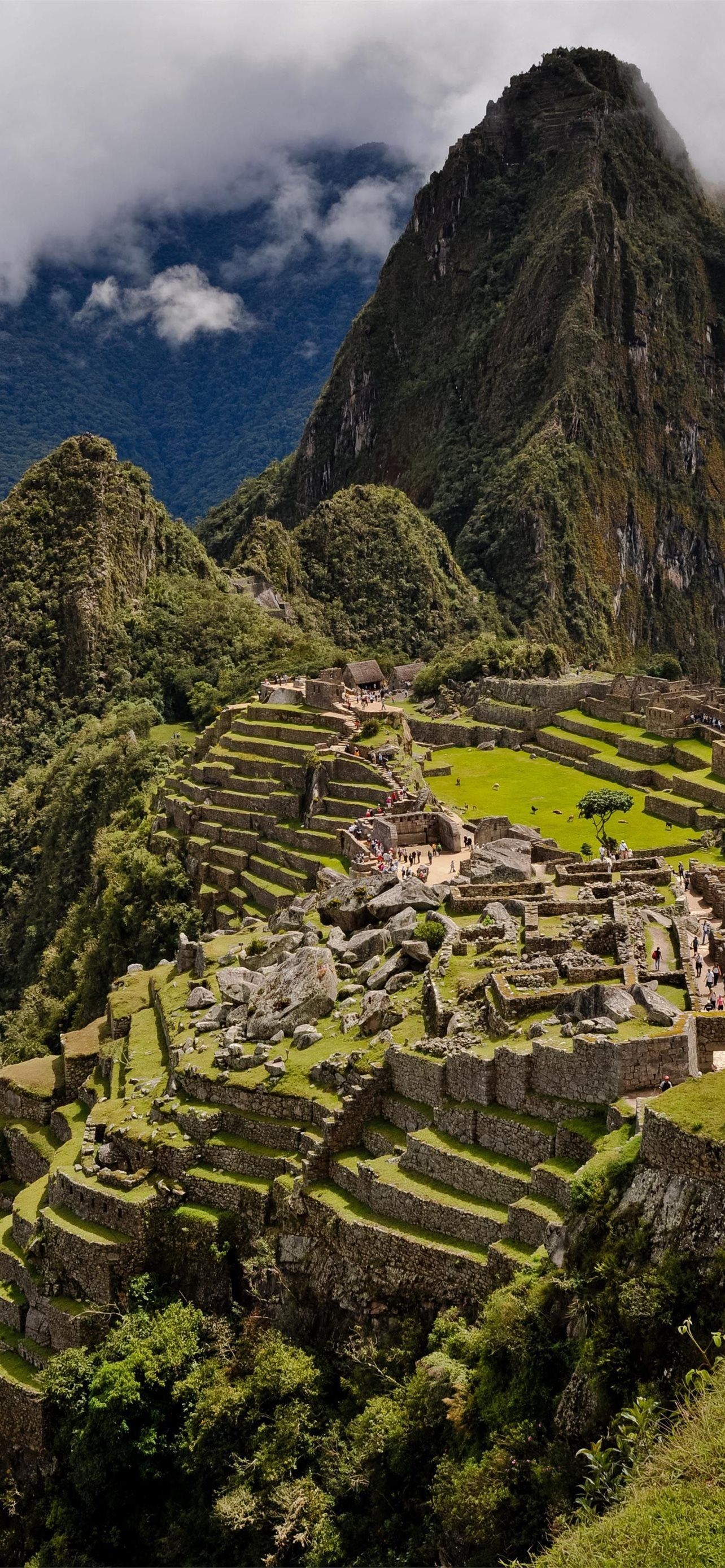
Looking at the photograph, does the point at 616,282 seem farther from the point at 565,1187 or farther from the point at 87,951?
the point at 565,1187

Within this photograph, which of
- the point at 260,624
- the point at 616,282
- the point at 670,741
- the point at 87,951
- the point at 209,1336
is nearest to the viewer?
the point at 209,1336

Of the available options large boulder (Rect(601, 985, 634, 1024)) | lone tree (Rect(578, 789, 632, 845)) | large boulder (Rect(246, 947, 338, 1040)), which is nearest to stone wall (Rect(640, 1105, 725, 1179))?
large boulder (Rect(601, 985, 634, 1024))

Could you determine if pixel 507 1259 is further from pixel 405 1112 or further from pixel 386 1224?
pixel 405 1112

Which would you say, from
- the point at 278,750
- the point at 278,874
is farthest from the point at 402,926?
the point at 278,750

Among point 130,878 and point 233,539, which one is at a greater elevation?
point 233,539

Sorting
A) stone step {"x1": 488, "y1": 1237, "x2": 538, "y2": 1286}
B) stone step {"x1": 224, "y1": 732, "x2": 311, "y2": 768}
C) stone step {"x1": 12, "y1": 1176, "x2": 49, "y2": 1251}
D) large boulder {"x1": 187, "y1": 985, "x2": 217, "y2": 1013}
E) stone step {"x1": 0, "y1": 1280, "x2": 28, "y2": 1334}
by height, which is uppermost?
stone step {"x1": 224, "y1": 732, "x2": 311, "y2": 768}

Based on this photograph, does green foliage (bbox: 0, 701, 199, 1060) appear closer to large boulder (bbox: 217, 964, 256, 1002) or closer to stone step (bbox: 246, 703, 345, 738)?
stone step (bbox: 246, 703, 345, 738)

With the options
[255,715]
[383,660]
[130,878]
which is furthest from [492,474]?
[130,878]
